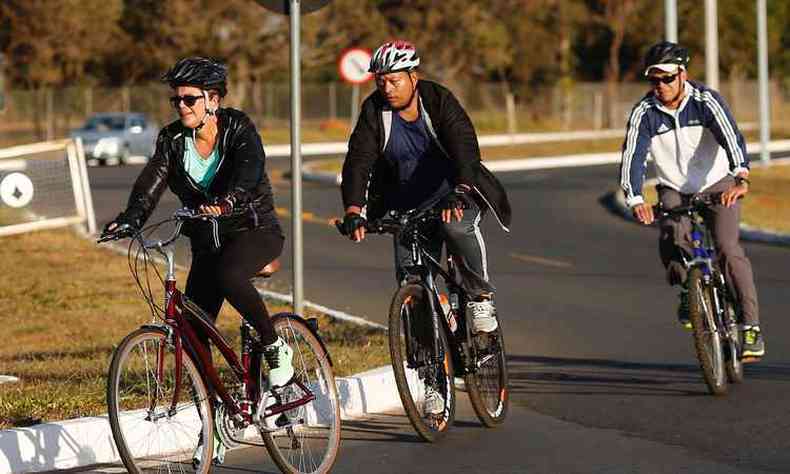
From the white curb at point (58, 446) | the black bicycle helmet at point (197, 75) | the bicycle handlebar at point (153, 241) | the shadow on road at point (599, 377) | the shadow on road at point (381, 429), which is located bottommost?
the shadow on road at point (599, 377)

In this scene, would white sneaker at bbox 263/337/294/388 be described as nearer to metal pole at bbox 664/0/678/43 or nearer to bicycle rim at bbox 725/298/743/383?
bicycle rim at bbox 725/298/743/383

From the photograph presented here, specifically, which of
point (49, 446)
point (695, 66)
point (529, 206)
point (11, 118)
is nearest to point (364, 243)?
point (529, 206)

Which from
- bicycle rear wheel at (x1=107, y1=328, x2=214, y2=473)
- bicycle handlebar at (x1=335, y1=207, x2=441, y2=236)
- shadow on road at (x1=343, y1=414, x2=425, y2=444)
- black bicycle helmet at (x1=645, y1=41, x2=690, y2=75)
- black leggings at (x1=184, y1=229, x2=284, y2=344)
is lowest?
shadow on road at (x1=343, y1=414, x2=425, y2=444)

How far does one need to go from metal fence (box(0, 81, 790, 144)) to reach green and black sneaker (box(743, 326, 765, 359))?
46.2m

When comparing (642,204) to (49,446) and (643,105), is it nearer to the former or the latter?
(643,105)

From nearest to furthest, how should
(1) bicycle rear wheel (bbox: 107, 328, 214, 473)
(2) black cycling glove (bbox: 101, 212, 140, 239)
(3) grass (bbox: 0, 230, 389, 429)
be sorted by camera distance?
1. (1) bicycle rear wheel (bbox: 107, 328, 214, 473)
2. (2) black cycling glove (bbox: 101, 212, 140, 239)
3. (3) grass (bbox: 0, 230, 389, 429)

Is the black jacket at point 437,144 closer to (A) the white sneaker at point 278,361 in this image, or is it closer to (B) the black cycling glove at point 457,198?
(B) the black cycling glove at point 457,198

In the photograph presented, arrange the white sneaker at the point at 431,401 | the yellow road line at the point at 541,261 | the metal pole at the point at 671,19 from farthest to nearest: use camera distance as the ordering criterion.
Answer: the metal pole at the point at 671,19 → the yellow road line at the point at 541,261 → the white sneaker at the point at 431,401

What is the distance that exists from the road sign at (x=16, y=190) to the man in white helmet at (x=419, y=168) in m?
11.2

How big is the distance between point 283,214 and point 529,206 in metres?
3.98

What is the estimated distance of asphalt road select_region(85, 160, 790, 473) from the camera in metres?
7.60

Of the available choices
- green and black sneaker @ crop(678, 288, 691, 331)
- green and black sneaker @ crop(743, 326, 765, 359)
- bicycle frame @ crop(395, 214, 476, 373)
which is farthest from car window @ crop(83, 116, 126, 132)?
bicycle frame @ crop(395, 214, 476, 373)

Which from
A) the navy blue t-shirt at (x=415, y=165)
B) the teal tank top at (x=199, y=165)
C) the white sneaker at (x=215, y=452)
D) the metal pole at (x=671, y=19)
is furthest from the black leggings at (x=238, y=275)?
the metal pole at (x=671, y=19)

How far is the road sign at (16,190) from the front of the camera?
18734mm
